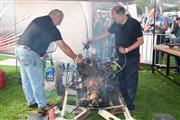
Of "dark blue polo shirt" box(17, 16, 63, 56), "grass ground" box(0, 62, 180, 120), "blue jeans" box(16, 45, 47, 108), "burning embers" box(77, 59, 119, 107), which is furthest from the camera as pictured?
"grass ground" box(0, 62, 180, 120)

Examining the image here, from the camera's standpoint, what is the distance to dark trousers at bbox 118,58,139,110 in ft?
19.4

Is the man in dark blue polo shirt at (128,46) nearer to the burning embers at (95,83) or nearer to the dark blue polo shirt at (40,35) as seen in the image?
the burning embers at (95,83)

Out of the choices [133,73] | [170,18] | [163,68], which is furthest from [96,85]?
[170,18]

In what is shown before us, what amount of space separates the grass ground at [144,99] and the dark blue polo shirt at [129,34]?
1013 mm

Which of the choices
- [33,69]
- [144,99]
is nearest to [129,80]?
[144,99]

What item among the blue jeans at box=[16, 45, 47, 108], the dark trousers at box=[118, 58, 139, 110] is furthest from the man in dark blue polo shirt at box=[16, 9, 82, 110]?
the dark trousers at box=[118, 58, 139, 110]

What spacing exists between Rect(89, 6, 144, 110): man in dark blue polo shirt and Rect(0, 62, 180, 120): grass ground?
1.42 ft

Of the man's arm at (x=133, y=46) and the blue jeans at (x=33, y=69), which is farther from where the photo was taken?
the man's arm at (x=133, y=46)

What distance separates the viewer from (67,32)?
1071cm

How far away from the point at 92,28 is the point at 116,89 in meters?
4.65

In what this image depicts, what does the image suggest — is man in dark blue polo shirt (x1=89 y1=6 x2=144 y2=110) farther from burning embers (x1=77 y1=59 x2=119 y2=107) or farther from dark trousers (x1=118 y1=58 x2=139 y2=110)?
burning embers (x1=77 y1=59 x2=119 y2=107)

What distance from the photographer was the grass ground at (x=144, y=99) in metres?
5.86

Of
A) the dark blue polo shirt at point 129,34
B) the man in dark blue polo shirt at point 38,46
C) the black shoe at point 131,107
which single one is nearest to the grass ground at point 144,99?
the black shoe at point 131,107

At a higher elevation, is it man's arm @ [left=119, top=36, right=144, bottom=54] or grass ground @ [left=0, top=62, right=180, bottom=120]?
man's arm @ [left=119, top=36, right=144, bottom=54]
